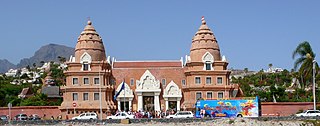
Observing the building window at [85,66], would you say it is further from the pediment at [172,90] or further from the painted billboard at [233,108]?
the painted billboard at [233,108]

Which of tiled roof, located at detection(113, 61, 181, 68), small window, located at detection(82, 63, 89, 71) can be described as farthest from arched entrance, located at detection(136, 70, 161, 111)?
small window, located at detection(82, 63, 89, 71)

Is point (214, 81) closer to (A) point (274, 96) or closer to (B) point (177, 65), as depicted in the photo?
(B) point (177, 65)

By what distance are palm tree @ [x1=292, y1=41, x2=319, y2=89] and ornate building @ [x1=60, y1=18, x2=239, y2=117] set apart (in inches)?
390

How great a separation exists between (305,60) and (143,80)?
23.1 m

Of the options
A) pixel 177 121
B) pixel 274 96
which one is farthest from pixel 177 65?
pixel 274 96

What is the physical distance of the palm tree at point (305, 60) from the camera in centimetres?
7094

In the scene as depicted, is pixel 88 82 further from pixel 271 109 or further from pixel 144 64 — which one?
pixel 271 109

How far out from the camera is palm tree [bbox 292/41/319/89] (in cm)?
7094

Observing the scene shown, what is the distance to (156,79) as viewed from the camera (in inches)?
2970

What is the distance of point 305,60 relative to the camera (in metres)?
71.9

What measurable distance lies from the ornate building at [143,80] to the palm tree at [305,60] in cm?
990

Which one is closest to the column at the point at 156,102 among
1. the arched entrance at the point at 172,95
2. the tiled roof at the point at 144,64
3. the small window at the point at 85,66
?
the arched entrance at the point at 172,95

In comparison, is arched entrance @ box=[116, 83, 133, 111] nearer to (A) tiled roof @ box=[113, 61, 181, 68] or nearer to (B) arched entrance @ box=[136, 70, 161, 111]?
(B) arched entrance @ box=[136, 70, 161, 111]

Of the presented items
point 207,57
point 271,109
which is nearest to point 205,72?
point 207,57
